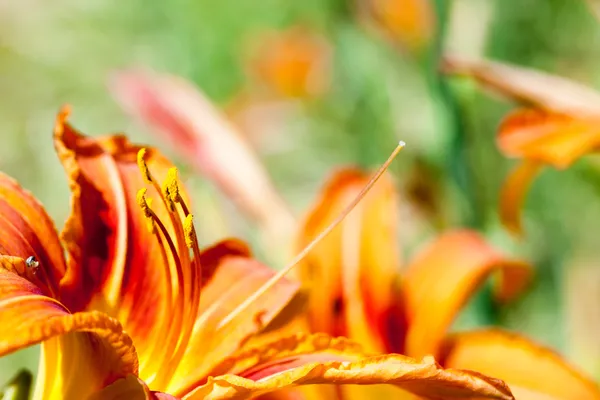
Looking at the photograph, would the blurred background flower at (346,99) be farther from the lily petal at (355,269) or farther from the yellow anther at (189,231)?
the yellow anther at (189,231)

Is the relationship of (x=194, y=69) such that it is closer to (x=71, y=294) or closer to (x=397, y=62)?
(x=397, y=62)

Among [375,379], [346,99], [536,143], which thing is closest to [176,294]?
[375,379]

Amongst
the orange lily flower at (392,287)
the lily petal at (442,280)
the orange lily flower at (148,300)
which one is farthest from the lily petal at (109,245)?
the lily petal at (442,280)

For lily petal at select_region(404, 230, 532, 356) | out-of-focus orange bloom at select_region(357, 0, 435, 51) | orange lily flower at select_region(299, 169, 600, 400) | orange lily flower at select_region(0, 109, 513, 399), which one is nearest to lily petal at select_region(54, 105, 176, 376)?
orange lily flower at select_region(0, 109, 513, 399)

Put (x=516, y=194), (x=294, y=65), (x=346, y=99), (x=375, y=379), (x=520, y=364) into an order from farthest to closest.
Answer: (x=294, y=65) < (x=346, y=99) < (x=516, y=194) < (x=520, y=364) < (x=375, y=379)

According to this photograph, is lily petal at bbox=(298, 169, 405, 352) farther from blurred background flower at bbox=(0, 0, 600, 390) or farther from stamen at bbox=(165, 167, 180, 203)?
stamen at bbox=(165, 167, 180, 203)

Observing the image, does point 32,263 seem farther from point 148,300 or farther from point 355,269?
point 355,269
